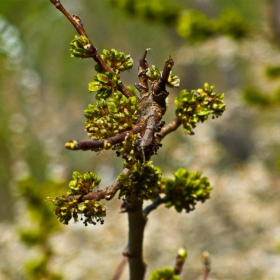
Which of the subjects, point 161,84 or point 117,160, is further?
point 117,160

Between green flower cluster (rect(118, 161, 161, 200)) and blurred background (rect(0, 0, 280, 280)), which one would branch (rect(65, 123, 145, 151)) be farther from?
blurred background (rect(0, 0, 280, 280))

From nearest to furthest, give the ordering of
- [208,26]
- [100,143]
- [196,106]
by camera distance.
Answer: [100,143] < [196,106] < [208,26]

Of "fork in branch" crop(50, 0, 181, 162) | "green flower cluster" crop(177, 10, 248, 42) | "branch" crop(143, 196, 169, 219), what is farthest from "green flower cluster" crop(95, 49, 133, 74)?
"green flower cluster" crop(177, 10, 248, 42)

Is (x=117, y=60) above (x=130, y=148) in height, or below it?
above

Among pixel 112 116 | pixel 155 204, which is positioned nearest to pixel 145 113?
pixel 112 116

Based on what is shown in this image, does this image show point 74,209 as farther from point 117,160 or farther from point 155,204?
point 117,160

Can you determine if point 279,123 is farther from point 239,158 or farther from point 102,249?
point 102,249

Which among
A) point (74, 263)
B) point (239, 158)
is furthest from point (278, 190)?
point (74, 263)
